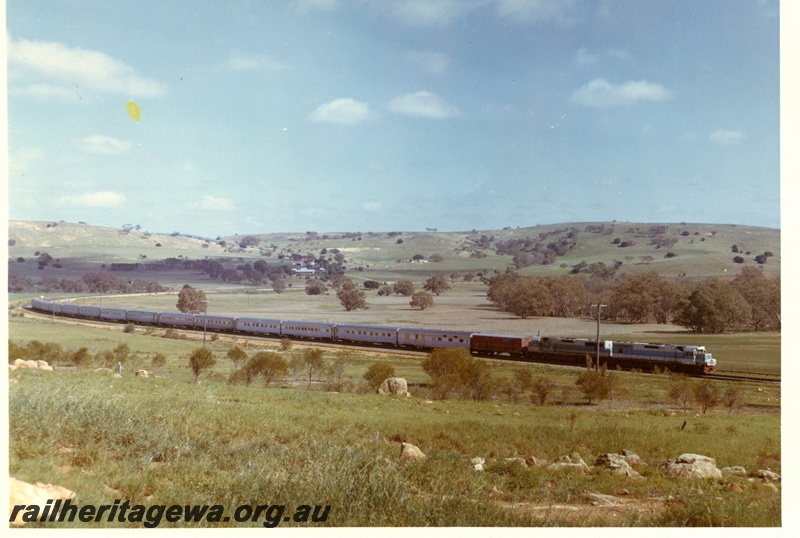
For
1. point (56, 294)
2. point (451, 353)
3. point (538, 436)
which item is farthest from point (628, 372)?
point (56, 294)

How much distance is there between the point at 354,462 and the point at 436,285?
48.0 ft

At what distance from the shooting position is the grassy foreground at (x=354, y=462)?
274 inches

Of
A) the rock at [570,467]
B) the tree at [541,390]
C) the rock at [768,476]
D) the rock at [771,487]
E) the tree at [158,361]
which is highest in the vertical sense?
the rock at [570,467]

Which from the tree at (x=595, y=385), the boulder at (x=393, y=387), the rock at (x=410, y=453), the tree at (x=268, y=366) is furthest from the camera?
the tree at (x=268, y=366)

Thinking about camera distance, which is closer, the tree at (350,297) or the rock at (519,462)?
the rock at (519,462)

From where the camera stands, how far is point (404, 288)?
72.3 feet

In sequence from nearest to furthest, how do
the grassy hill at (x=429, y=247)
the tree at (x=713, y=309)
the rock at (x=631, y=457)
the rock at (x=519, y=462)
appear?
the rock at (x=519, y=462) → the rock at (x=631, y=457) → the tree at (x=713, y=309) → the grassy hill at (x=429, y=247)

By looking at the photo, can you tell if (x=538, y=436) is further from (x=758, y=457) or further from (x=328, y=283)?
(x=328, y=283)

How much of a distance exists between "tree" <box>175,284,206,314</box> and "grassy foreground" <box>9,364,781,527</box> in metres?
9.81

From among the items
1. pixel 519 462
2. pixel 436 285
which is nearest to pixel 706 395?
pixel 436 285

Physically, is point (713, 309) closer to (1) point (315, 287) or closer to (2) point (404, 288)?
(2) point (404, 288)

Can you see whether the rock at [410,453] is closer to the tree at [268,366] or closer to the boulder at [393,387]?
the boulder at [393,387]

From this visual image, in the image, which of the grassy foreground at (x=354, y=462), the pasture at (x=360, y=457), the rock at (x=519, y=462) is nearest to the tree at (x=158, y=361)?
the pasture at (x=360, y=457)

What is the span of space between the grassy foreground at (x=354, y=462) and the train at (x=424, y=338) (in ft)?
34.6
